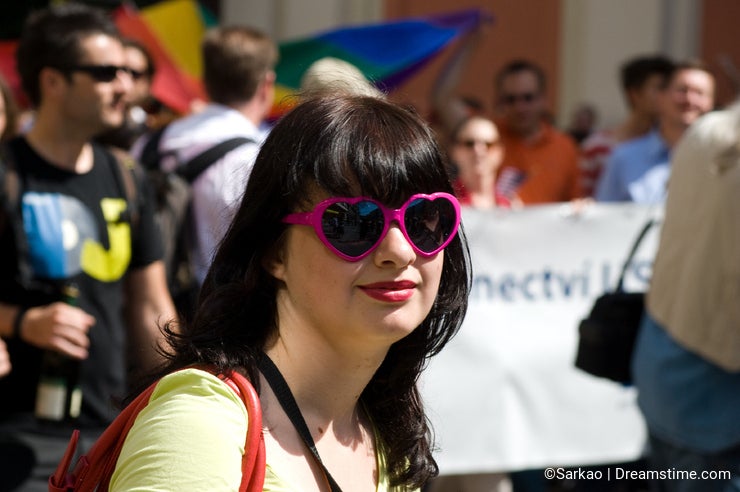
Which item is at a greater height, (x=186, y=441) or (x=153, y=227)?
(x=186, y=441)

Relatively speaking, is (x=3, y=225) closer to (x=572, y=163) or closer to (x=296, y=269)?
(x=296, y=269)

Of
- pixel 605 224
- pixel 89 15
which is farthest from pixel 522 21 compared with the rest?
pixel 89 15

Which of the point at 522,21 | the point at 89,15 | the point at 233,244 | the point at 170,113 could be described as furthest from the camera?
the point at 522,21

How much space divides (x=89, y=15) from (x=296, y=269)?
251 centimetres

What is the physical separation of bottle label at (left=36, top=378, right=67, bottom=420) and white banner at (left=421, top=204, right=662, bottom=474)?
251 cm

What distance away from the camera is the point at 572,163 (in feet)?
24.6

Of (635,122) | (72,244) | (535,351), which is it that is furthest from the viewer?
(635,122)

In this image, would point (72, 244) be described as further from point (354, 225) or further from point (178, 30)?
point (178, 30)

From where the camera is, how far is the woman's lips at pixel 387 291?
2189 millimetres

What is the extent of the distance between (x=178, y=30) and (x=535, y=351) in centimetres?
379

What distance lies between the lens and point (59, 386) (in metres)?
3.91

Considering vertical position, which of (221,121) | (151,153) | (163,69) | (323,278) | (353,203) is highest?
(353,203)

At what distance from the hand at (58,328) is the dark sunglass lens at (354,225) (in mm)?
1916

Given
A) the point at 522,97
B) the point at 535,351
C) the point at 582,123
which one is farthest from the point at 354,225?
the point at 582,123
